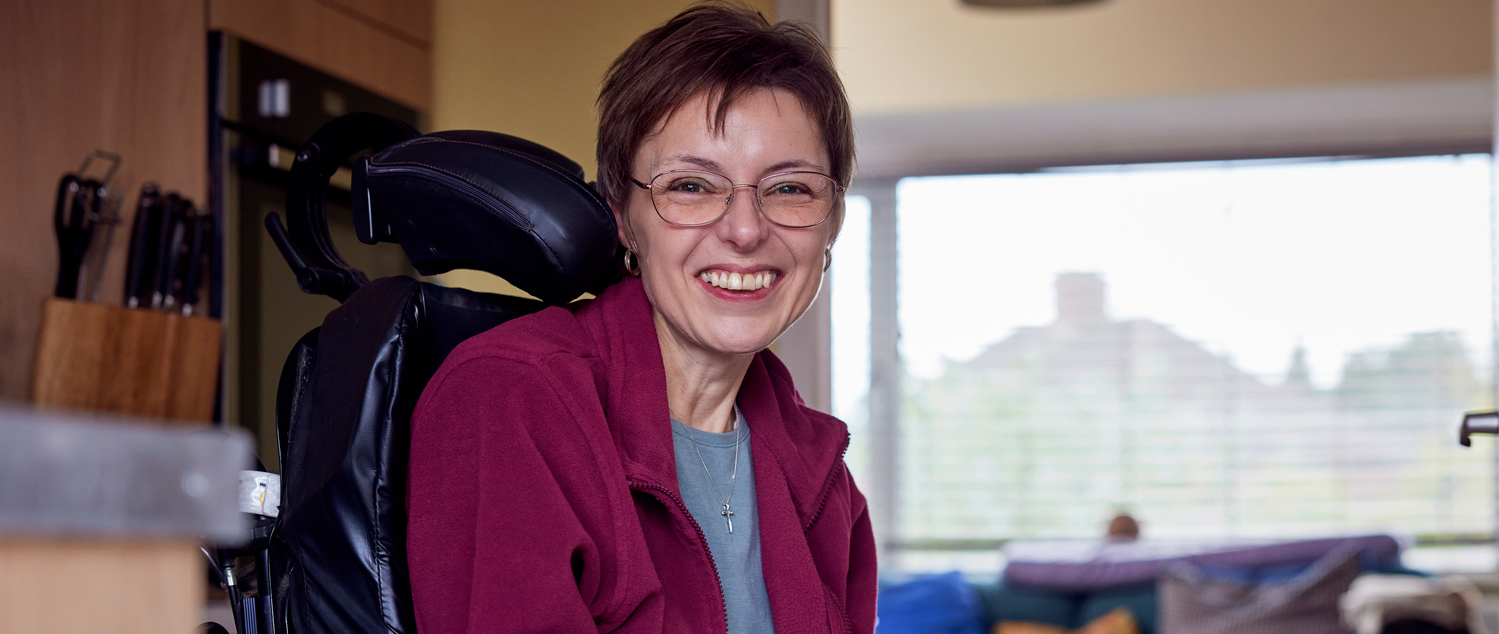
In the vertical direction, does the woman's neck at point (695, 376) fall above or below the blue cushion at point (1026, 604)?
above

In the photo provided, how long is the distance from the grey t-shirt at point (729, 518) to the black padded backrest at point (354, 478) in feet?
0.93

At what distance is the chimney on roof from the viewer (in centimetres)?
466

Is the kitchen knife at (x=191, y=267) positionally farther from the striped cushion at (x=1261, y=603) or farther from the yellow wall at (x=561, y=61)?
the striped cushion at (x=1261, y=603)

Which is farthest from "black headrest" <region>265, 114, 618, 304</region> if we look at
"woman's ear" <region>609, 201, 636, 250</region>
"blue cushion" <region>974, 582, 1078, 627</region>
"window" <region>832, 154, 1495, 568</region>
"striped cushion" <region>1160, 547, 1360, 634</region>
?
"window" <region>832, 154, 1495, 568</region>

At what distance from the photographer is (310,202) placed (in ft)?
3.97

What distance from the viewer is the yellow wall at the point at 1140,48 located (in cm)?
384

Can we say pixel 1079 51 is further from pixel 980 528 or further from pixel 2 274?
pixel 2 274

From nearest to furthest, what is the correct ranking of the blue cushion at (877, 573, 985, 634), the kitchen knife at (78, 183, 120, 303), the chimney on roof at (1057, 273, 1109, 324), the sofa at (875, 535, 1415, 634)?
1. the kitchen knife at (78, 183, 120, 303)
2. the sofa at (875, 535, 1415, 634)
3. the blue cushion at (877, 573, 985, 634)
4. the chimney on roof at (1057, 273, 1109, 324)

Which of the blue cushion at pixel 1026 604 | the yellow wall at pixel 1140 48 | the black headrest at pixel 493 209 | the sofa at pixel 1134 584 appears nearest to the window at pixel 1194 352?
the sofa at pixel 1134 584

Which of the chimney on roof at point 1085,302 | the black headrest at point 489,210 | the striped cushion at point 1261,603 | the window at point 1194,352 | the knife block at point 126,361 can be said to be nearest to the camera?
the black headrest at point 489,210

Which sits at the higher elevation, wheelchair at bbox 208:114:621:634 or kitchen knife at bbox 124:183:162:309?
kitchen knife at bbox 124:183:162:309

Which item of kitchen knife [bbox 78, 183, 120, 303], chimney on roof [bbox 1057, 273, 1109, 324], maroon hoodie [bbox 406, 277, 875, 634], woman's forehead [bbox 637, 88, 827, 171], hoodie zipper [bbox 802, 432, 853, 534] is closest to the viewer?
maroon hoodie [bbox 406, 277, 875, 634]

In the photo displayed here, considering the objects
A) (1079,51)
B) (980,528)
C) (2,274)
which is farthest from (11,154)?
(980,528)

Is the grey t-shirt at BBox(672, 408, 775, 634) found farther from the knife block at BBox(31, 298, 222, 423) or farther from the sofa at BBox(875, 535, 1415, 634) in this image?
the sofa at BBox(875, 535, 1415, 634)
